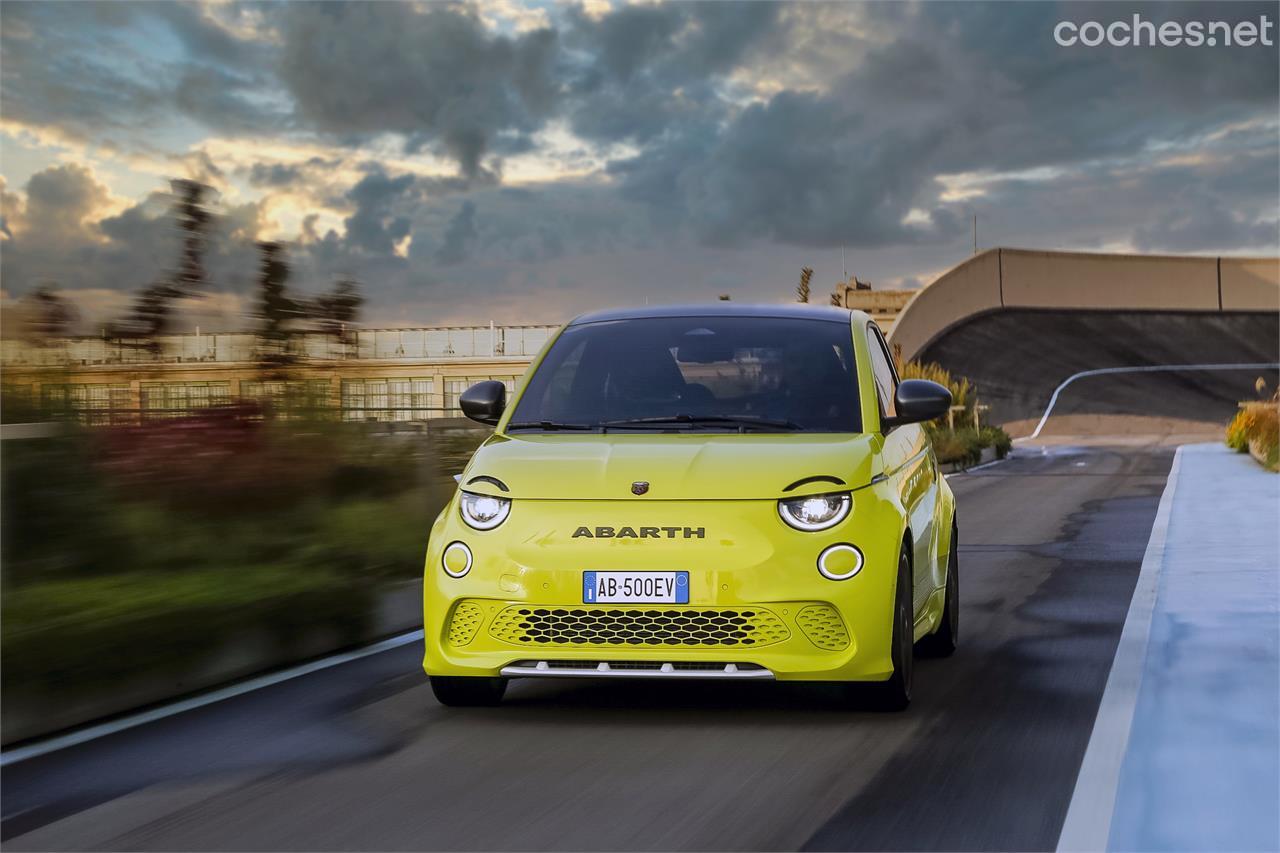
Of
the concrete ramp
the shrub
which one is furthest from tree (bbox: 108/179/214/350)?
the concrete ramp

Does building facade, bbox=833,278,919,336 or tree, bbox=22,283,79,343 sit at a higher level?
building facade, bbox=833,278,919,336

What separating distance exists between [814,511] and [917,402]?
123 centimetres

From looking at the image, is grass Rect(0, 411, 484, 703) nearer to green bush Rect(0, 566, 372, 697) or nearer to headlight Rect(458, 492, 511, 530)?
green bush Rect(0, 566, 372, 697)

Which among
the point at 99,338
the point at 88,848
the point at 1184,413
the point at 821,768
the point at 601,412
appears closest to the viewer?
the point at 88,848

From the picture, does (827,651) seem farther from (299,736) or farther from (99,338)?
(99,338)

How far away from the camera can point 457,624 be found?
674 centimetres

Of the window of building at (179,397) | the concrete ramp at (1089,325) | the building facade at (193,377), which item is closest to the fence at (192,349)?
the building facade at (193,377)

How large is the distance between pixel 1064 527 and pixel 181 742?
12.8 metres

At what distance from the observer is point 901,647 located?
22.4 ft

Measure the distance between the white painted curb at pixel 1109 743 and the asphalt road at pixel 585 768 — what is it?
7 cm

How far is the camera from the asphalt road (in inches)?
201

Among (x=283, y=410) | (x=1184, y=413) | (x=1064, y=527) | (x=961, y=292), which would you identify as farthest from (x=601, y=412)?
(x=1184, y=413)

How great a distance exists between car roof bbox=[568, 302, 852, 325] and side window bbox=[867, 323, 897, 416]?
23 centimetres

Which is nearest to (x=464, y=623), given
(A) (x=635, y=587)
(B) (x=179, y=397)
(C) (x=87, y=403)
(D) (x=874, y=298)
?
(A) (x=635, y=587)
